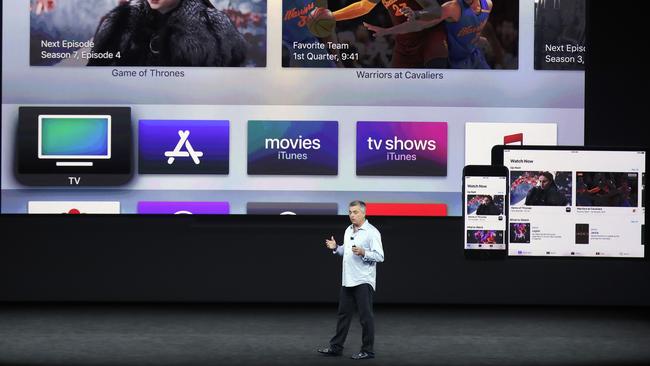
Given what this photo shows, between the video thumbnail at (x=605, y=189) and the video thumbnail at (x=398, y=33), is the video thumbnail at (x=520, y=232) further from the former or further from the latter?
the video thumbnail at (x=398, y=33)

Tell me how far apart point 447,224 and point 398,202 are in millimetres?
731

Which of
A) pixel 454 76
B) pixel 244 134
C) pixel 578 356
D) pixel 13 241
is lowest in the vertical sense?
pixel 578 356

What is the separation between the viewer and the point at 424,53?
37.9 feet

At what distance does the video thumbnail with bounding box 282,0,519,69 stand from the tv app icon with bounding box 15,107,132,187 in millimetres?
2485

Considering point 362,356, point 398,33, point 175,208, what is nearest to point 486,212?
point 362,356

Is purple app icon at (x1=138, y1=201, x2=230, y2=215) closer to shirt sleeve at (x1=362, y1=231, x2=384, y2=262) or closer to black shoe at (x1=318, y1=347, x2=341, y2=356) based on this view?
black shoe at (x1=318, y1=347, x2=341, y2=356)

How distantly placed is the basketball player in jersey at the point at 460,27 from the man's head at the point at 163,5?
2.53 meters

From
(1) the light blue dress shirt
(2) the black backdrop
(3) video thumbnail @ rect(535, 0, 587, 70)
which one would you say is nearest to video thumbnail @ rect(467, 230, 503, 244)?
(1) the light blue dress shirt

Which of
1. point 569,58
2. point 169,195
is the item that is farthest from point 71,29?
point 569,58

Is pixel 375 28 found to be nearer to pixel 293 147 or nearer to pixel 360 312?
pixel 293 147

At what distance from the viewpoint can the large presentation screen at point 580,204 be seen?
14.9 ft

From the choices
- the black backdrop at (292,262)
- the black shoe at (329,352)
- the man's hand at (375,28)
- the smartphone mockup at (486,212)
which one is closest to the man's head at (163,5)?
the man's hand at (375,28)

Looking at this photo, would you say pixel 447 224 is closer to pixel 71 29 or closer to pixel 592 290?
pixel 592 290

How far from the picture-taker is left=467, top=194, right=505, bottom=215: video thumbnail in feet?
15.6
